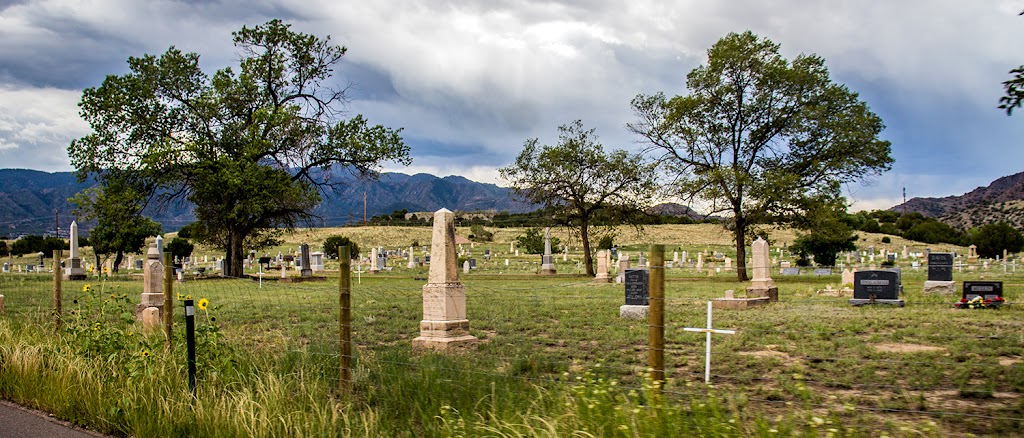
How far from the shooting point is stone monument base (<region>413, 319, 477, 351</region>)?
11.5 metres

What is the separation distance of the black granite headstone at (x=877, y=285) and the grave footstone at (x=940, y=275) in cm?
515

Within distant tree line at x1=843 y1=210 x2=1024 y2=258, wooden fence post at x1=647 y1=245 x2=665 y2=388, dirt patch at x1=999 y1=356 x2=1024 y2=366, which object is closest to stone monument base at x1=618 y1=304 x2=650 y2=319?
dirt patch at x1=999 y1=356 x2=1024 y2=366

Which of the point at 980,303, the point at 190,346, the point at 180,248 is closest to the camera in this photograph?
the point at 190,346

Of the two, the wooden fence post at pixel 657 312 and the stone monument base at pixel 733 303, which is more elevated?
the wooden fence post at pixel 657 312

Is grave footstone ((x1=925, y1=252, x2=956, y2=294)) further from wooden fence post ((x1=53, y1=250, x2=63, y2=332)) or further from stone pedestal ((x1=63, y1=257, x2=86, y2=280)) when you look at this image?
stone pedestal ((x1=63, y1=257, x2=86, y2=280))

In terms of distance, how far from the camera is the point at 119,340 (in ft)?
29.6

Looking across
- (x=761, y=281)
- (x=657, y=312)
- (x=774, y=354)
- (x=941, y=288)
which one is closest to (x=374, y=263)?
(x=761, y=281)

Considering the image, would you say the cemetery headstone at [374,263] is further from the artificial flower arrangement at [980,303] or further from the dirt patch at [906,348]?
the dirt patch at [906,348]

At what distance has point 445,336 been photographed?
38.7ft

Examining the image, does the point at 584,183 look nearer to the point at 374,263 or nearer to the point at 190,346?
the point at 374,263

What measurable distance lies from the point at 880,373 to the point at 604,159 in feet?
116

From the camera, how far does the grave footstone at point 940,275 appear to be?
2392 centimetres

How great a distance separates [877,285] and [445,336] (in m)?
12.8

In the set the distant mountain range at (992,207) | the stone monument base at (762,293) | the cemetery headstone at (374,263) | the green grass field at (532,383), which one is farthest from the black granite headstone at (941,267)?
the distant mountain range at (992,207)
